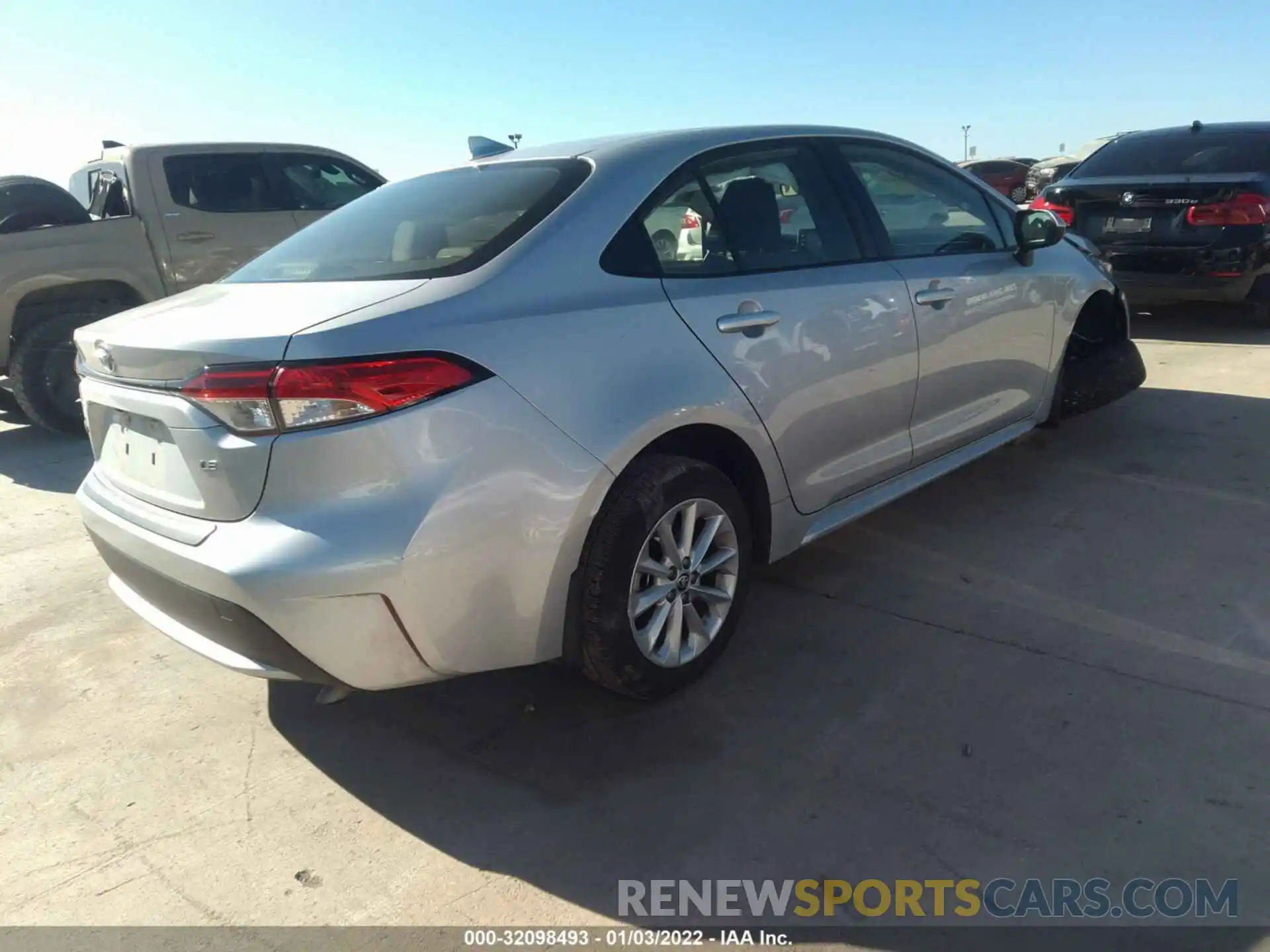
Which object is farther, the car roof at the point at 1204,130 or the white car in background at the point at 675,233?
the car roof at the point at 1204,130

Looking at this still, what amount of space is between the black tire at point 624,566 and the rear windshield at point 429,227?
28.2 inches

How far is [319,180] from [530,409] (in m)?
6.22

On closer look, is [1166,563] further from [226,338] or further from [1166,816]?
[226,338]

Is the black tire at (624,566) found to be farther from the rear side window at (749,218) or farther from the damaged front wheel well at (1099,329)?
the damaged front wheel well at (1099,329)

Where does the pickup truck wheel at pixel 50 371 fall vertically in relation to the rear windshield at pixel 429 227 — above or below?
below

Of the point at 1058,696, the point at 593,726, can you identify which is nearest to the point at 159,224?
the point at 593,726

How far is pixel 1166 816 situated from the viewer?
7.29 ft

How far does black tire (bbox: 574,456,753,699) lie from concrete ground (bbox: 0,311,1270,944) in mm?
203

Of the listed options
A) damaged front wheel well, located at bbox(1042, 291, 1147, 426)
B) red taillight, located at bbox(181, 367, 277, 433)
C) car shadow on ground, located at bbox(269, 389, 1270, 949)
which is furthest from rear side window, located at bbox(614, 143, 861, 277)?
damaged front wheel well, located at bbox(1042, 291, 1147, 426)

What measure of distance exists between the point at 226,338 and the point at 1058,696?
2.42 metres

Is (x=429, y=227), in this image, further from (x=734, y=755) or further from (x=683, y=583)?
(x=734, y=755)

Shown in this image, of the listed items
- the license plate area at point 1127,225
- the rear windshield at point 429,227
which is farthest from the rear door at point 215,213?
the license plate area at point 1127,225

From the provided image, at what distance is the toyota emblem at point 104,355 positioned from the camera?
8.28 ft

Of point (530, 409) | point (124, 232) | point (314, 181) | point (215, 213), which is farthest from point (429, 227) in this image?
point (314, 181)
